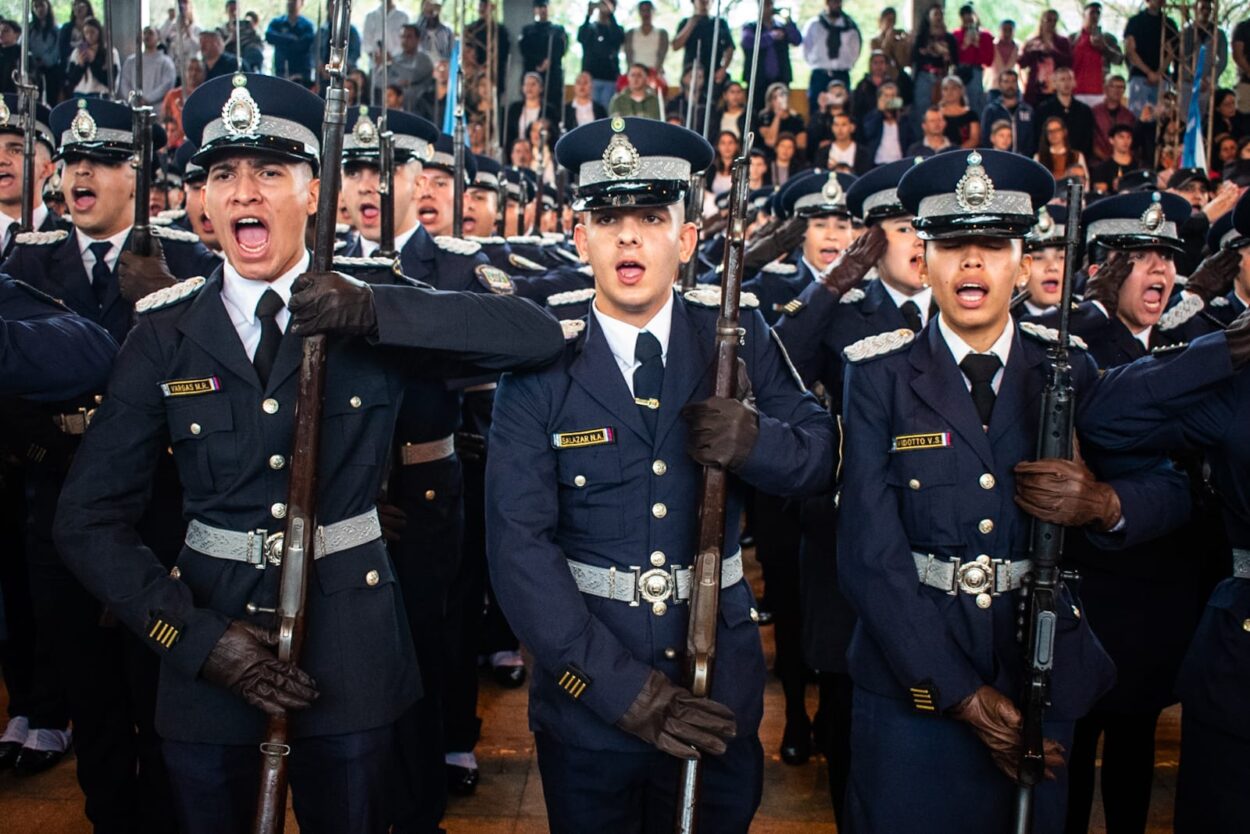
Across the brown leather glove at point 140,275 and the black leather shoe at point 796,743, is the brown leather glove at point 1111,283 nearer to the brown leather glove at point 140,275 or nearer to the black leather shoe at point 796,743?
the black leather shoe at point 796,743

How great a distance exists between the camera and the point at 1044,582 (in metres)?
2.76

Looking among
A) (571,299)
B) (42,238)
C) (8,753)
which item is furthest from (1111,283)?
(8,753)

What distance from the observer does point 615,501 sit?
9.11ft

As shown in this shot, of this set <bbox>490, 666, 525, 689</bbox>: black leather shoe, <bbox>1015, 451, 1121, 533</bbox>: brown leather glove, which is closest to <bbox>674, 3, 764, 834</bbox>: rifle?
<bbox>1015, 451, 1121, 533</bbox>: brown leather glove

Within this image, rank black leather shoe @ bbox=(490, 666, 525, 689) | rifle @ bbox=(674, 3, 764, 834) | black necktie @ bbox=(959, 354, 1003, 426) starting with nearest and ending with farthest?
rifle @ bbox=(674, 3, 764, 834), black necktie @ bbox=(959, 354, 1003, 426), black leather shoe @ bbox=(490, 666, 525, 689)

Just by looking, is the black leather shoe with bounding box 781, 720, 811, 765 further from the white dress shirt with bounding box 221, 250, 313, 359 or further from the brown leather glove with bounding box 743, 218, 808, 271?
the white dress shirt with bounding box 221, 250, 313, 359

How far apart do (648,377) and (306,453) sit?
2.63 feet

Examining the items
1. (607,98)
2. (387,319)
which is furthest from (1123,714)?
(607,98)

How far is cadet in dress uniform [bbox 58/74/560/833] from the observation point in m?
2.63

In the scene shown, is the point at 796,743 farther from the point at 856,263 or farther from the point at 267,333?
the point at 267,333

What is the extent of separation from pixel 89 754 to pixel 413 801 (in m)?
1.00

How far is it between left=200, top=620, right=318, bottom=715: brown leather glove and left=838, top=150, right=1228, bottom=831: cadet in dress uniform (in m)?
1.29

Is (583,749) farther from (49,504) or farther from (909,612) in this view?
(49,504)

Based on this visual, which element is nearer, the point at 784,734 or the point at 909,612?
the point at 909,612
